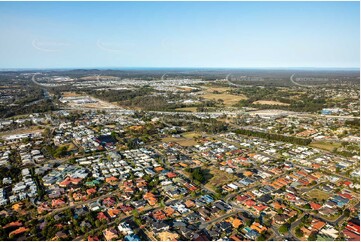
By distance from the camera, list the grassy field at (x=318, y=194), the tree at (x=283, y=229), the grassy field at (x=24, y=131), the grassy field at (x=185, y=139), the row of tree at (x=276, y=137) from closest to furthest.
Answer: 1. the tree at (x=283, y=229)
2. the grassy field at (x=318, y=194)
3. the row of tree at (x=276, y=137)
4. the grassy field at (x=185, y=139)
5. the grassy field at (x=24, y=131)

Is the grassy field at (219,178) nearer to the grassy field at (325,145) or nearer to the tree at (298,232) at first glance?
A: the tree at (298,232)

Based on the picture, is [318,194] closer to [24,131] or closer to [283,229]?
[283,229]

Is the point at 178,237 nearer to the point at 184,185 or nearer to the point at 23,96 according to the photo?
the point at 184,185

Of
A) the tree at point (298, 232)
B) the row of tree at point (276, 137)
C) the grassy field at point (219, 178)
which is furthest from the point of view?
the row of tree at point (276, 137)

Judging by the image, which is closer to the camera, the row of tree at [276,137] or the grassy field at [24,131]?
the row of tree at [276,137]

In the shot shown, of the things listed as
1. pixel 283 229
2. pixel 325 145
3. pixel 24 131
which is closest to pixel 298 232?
pixel 283 229

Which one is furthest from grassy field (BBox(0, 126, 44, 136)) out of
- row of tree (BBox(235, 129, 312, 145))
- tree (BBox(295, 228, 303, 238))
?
tree (BBox(295, 228, 303, 238))

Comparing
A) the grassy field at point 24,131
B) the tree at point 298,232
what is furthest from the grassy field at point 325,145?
the grassy field at point 24,131

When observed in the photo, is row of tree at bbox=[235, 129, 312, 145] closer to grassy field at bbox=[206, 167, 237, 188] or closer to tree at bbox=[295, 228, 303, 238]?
grassy field at bbox=[206, 167, 237, 188]
